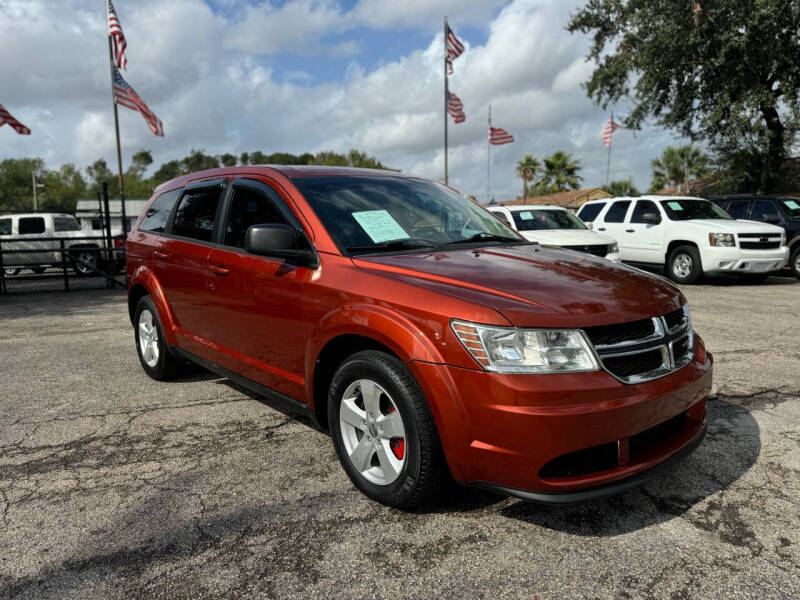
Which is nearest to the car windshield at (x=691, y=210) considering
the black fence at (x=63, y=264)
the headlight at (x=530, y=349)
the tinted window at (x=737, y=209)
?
the tinted window at (x=737, y=209)

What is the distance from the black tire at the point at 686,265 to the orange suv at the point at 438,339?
30.3 feet

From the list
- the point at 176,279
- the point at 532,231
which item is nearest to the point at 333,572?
the point at 176,279

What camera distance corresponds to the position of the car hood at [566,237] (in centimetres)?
1062

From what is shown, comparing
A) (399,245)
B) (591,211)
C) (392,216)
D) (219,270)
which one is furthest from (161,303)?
(591,211)

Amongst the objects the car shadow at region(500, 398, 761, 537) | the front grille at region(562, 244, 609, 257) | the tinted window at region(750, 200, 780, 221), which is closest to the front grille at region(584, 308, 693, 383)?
the car shadow at region(500, 398, 761, 537)

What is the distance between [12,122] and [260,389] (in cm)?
1638

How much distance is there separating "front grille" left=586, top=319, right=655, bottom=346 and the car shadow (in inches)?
29.9

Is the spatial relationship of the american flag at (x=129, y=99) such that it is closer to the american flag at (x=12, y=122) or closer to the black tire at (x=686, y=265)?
the american flag at (x=12, y=122)

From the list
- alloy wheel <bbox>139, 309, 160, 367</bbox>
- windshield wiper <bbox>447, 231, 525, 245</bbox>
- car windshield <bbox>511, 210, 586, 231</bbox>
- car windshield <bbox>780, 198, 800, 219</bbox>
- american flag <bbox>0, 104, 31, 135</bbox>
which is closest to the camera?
windshield wiper <bbox>447, 231, 525, 245</bbox>

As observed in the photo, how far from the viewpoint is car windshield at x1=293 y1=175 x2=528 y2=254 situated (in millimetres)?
3346

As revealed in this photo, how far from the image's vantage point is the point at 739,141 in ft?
62.4

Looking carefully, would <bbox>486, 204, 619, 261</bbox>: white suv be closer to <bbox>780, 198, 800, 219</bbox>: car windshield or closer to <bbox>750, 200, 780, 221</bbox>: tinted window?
<bbox>750, 200, 780, 221</bbox>: tinted window

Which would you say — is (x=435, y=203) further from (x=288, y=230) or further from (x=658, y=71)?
(x=658, y=71)

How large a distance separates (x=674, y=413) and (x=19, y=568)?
9.35 ft
